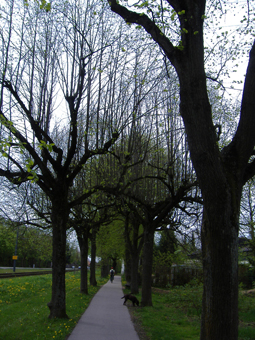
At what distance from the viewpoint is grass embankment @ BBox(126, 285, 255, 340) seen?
337 inches

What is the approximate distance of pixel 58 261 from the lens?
973cm

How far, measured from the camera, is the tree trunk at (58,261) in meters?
9.48

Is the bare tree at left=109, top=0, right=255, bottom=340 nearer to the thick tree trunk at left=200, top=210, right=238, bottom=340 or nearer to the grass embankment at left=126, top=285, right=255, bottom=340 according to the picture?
the thick tree trunk at left=200, top=210, right=238, bottom=340

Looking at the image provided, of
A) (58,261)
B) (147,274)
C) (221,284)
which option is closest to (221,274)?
(221,284)

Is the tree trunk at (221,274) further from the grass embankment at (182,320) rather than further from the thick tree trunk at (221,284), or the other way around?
the grass embankment at (182,320)

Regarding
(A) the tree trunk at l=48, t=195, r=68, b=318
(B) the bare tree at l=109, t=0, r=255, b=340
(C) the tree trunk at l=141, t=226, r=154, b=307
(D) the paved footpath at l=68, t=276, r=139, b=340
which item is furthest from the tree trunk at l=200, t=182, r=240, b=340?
(C) the tree trunk at l=141, t=226, r=154, b=307

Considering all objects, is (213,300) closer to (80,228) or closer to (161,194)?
(161,194)

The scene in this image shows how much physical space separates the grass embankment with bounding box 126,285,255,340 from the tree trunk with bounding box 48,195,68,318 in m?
2.48

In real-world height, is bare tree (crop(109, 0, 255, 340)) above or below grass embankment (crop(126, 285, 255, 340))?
above

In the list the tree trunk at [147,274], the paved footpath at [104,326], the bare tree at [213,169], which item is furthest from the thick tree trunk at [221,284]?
the tree trunk at [147,274]

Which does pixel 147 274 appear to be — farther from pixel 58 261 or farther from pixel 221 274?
pixel 221 274

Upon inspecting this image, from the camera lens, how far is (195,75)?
496cm

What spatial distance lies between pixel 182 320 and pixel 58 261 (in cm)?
511

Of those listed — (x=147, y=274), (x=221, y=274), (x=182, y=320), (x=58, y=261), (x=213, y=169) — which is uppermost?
(x=213, y=169)
